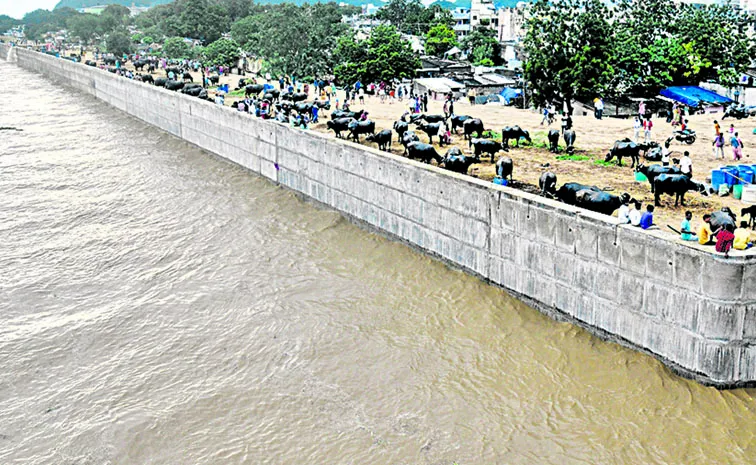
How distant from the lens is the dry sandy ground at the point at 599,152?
22539 millimetres

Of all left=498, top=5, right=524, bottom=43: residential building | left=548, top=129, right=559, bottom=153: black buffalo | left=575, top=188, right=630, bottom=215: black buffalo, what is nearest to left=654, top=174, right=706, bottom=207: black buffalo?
left=575, top=188, right=630, bottom=215: black buffalo

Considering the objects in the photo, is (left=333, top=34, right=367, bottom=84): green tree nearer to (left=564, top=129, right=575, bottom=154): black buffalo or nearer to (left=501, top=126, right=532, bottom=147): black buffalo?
(left=501, top=126, right=532, bottom=147): black buffalo

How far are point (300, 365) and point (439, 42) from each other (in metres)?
87.1

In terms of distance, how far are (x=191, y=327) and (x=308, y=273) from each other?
4883mm

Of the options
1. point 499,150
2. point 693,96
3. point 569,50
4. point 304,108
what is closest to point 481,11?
point 693,96

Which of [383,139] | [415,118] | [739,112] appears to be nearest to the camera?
[383,139]

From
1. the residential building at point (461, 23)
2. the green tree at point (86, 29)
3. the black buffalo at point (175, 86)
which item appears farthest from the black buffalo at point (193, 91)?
the green tree at point (86, 29)

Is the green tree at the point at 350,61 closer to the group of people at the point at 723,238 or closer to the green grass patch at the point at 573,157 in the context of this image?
the green grass patch at the point at 573,157

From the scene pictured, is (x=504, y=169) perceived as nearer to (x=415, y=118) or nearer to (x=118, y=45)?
(x=415, y=118)

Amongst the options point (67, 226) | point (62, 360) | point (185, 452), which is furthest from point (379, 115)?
point (185, 452)

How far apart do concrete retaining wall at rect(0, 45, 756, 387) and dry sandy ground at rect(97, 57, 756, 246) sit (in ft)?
4.60

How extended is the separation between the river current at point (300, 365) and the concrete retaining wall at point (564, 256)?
1.92 ft

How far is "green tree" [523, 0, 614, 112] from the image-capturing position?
134 ft

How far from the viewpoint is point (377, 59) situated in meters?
56.0
